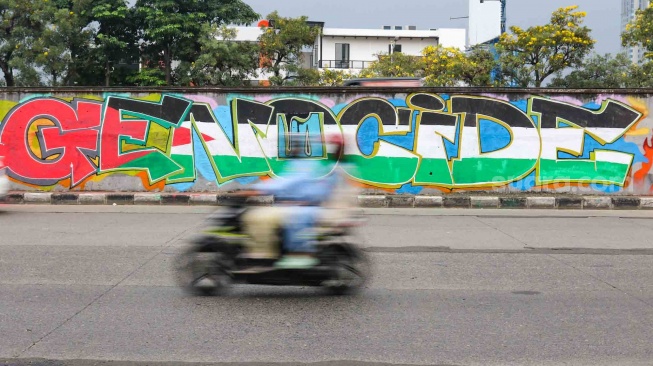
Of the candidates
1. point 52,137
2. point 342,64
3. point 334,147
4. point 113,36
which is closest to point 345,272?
point 334,147

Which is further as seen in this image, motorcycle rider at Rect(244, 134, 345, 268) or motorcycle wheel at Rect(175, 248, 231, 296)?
motorcycle wheel at Rect(175, 248, 231, 296)

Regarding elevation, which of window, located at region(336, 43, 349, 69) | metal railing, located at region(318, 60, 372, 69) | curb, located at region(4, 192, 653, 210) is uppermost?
window, located at region(336, 43, 349, 69)

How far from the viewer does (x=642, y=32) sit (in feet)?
113

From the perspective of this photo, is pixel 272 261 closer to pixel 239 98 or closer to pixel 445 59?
pixel 239 98

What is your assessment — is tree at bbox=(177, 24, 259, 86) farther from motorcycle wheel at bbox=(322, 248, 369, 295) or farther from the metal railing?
motorcycle wheel at bbox=(322, 248, 369, 295)

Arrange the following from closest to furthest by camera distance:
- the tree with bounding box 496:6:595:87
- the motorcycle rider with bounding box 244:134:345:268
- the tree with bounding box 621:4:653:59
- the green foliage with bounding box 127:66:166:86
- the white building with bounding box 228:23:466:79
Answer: the motorcycle rider with bounding box 244:134:345:268, the tree with bounding box 621:4:653:59, the tree with bounding box 496:6:595:87, the green foliage with bounding box 127:66:166:86, the white building with bounding box 228:23:466:79

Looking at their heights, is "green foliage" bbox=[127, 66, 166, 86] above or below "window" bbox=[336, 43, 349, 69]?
below

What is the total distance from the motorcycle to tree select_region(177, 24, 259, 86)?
35.6 m

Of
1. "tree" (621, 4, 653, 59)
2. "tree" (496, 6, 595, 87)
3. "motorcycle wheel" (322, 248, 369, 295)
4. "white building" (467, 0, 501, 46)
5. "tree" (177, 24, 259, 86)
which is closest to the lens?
"motorcycle wheel" (322, 248, 369, 295)

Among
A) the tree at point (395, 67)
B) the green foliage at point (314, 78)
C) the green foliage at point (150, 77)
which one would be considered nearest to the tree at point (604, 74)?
the tree at point (395, 67)

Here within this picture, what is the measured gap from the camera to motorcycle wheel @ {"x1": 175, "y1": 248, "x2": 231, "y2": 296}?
6.37m

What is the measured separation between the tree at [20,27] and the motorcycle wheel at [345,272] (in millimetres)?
37857

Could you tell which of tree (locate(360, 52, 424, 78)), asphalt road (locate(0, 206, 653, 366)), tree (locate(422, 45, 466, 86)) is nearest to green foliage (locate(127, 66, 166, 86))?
tree (locate(360, 52, 424, 78))

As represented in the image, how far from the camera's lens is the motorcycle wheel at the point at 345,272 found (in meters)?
6.33
